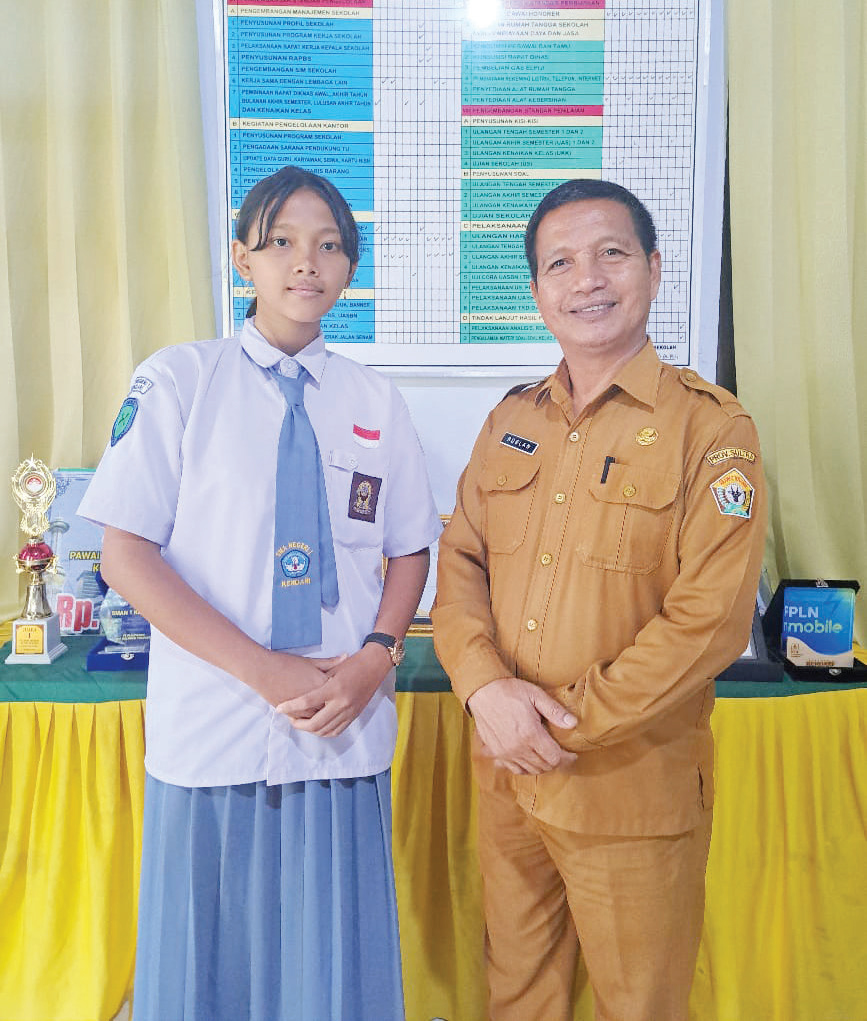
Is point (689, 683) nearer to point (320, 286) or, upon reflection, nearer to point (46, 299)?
point (320, 286)

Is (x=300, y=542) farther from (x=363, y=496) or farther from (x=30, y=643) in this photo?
(x=30, y=643)

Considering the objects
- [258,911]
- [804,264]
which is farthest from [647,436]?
[804,264]

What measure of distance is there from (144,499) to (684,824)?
3.08 ft

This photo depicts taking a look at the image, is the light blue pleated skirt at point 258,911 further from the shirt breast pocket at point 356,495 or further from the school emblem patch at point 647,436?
the school emblem patch at point 647,436

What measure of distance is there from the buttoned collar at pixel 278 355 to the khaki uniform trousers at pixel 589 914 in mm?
757

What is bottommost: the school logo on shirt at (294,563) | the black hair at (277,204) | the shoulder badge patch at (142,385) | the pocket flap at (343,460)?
the school logo on shirt at (294,563)

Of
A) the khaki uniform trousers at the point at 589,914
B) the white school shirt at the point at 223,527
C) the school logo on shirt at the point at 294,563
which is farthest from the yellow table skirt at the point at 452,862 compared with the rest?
the school logo on shirt at the point at 294,563

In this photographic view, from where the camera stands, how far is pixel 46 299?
187 cm

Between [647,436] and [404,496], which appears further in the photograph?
[404,496]

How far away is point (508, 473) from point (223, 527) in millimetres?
467

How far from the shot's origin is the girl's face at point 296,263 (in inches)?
46.6

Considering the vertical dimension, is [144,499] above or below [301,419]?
below

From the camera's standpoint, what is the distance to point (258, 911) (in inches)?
44.8

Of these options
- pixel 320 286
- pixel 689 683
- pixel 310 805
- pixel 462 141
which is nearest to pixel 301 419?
pixel 320 286
